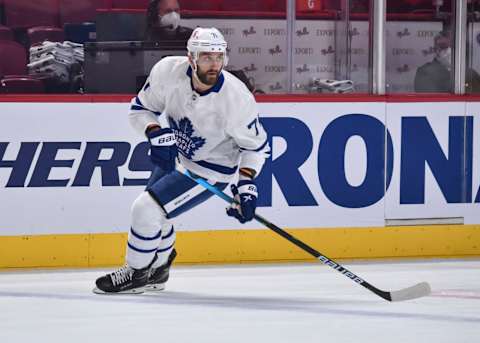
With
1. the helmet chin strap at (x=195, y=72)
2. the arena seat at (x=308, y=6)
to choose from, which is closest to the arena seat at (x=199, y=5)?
the arena seat at (x=308, y=6)

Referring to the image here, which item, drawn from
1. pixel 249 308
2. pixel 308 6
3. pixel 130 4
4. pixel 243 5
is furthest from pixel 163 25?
pixel 249 308

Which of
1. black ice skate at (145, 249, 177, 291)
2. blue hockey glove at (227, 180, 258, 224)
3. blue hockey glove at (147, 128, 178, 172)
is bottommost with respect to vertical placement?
black ice skate at (145, 249, 177, 291)

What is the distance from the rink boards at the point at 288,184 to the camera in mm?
5645

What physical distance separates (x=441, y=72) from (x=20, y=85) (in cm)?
220

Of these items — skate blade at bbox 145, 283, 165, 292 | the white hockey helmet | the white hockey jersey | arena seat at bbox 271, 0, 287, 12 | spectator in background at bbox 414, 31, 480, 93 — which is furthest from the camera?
spectator in background at bbox 414, 31, 480, 93

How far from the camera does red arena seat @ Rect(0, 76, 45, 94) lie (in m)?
5.67

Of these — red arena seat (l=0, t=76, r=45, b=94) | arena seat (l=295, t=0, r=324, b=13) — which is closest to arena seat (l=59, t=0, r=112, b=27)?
red arena seat (l=0, t=76, r=45, b=94)

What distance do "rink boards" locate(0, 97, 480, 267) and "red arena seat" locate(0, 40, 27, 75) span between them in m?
0.21

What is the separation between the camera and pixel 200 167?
4.84 m

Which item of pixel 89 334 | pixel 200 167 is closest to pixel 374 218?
pixel 200 167

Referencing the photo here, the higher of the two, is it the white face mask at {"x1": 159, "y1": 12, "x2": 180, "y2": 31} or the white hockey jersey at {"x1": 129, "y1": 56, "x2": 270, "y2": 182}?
the white face mask at {"x1": 159, "y1": 12, "x2": 180, "y2": 31}

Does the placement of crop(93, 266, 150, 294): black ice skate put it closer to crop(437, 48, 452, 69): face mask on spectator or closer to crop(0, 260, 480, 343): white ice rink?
crop(0, 260, 480, 343): white ice rink

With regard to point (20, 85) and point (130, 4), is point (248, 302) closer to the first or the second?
point (20, 85)

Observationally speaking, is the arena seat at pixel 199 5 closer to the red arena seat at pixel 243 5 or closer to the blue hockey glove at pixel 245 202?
the red arena seat at pixel 243 5
